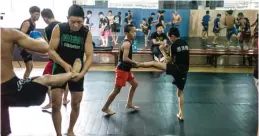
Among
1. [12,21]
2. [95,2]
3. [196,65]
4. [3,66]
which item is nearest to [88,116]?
[3,66]

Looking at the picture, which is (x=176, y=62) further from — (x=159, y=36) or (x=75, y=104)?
(x=159, y=36)

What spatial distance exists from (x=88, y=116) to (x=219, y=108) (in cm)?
223

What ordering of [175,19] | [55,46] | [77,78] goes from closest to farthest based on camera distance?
[77,78] → [55,46] → [175,19]

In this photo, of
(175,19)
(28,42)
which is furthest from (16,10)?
(28,42)

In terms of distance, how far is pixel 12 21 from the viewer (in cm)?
1084

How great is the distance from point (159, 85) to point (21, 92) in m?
4.88

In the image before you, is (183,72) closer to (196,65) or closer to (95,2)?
(196,65)

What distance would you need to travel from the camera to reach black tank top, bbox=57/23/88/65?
3.39 metres

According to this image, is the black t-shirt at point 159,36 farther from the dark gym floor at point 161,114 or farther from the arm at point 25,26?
the arm at point 25,26

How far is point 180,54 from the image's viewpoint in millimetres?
4465

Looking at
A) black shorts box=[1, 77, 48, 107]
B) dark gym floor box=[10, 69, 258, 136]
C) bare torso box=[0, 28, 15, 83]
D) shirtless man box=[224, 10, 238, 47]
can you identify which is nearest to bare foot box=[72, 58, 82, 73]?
black shorts box=[1, 77, 48, 107]

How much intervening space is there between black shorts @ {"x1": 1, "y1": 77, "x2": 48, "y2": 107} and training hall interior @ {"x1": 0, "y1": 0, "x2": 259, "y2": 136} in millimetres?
730

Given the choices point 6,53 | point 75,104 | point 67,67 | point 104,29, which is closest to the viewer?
point 6,53

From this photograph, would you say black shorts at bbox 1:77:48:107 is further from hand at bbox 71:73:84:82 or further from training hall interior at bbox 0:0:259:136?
training hall interior at bbox 0:0:259:136
